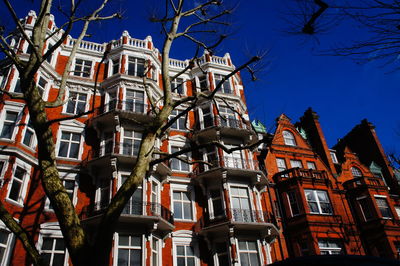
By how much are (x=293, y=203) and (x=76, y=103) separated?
58.4 feet

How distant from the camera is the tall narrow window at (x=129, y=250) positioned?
16.0 meters

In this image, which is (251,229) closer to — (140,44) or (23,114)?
(23,114)

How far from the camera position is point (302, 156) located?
27984 mm

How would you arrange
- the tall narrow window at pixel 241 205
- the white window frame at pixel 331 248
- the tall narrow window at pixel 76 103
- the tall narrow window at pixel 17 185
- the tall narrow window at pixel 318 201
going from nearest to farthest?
the tall narrow window at pixel 17 185, the tall narrow window at pixel 241 205, the tall narrow window at pixel 76 103, the white window frame at pixel 331 248, the tall narrow window at pixel 318 201

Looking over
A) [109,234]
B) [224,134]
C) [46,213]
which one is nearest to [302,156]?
[224,134]

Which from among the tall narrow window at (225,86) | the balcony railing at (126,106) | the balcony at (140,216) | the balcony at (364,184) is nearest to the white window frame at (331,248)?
the balcony at (364,184)

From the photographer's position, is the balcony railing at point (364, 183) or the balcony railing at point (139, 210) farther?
the balcony railing at point (364, 183)

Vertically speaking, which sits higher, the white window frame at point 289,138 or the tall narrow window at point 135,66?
the tall narrow window at point 135,66

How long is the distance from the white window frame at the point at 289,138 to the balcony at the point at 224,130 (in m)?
6.34

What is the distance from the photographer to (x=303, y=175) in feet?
82.9

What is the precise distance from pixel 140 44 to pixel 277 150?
14.8 meters

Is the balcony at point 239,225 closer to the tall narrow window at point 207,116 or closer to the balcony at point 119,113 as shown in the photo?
the tall narrow window at point 207,116

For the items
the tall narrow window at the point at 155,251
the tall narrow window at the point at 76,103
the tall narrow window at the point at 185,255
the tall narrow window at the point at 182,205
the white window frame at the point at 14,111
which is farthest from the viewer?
the tall narrow window at the point at 76,103

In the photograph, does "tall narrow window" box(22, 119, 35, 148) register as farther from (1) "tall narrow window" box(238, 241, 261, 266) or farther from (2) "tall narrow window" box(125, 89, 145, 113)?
(1) "tall narrow window" box(238, 241, 261, 266)
